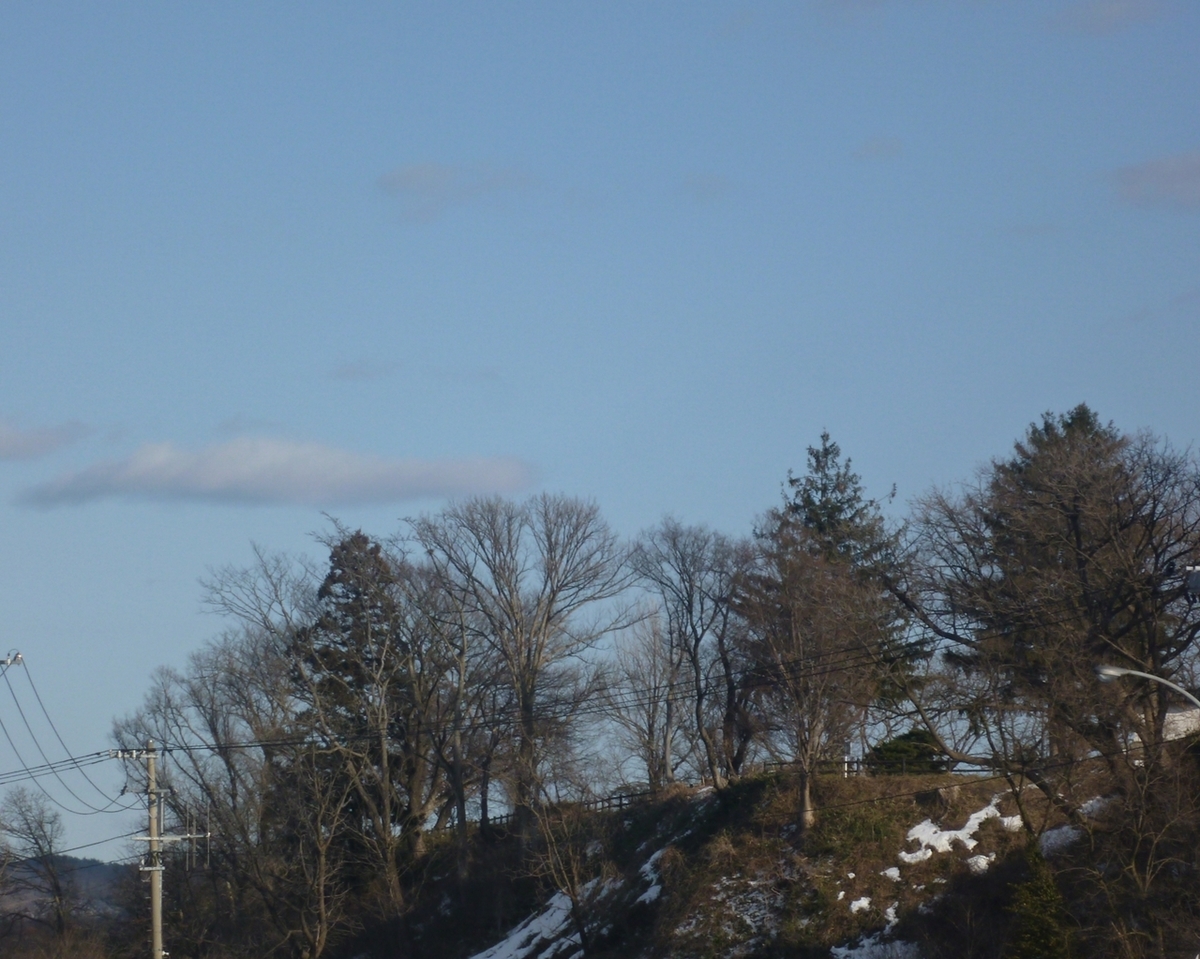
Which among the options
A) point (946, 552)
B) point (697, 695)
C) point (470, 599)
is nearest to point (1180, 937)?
point (946, 552)

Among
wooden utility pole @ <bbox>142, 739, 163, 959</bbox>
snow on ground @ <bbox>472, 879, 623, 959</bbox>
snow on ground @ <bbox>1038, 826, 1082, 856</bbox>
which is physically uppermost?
wooden utility pole @ <bbox>142, 739, 163, 959</bbox>

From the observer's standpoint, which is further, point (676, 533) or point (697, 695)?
point (676, 533)

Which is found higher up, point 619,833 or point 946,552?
point 946,552

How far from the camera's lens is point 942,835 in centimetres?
4162

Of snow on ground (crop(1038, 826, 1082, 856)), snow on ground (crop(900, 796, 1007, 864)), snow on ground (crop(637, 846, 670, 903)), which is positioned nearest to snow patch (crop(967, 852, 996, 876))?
snow on ground (crop(900, 796, 1007, 864))

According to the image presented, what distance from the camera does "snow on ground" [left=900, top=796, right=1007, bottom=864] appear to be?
41.0m

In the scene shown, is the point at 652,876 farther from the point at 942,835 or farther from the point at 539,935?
the point at 942,835

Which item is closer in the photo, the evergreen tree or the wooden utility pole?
the evergreen tree

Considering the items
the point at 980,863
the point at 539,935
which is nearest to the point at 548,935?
the point at 539,935

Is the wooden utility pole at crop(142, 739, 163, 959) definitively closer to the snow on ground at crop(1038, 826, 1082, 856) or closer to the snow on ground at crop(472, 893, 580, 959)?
the snow on ground at crop(472, 893, 580, 959)

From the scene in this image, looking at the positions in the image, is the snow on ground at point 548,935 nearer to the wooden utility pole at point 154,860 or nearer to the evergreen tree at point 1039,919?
the wooden utility pole at point 154,860

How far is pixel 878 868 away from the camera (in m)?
41.3

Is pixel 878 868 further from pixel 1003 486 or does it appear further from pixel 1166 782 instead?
pixel 1003 486

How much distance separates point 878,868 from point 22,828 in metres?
52.6
